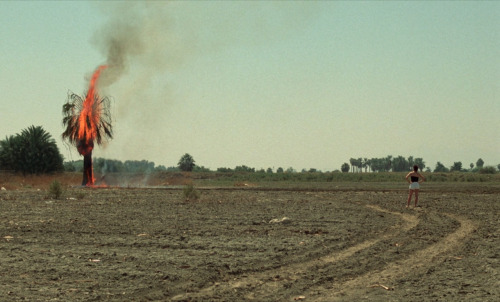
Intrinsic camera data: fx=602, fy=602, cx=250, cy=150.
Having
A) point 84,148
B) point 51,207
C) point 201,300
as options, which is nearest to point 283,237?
point 201,300

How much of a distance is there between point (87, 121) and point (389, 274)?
43402 mm

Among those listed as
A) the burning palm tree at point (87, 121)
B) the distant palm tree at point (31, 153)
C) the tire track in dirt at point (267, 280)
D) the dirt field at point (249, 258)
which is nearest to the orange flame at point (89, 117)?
the burning palm tree at point (87, 121)

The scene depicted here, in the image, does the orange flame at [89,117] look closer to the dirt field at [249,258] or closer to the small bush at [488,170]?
the dirt field at [249,258]

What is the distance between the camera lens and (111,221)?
67.4ft

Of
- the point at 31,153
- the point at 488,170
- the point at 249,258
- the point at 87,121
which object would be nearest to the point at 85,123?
the point at 87,121

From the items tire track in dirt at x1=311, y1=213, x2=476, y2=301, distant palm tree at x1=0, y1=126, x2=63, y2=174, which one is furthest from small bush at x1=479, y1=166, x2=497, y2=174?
tire track in dirt at x1=311, y1=213, x2=476, y2=301

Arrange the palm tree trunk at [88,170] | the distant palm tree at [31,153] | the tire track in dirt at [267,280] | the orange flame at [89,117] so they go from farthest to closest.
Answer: the distant palm tree at [31,153]
the palm tree trunk at [88,170]
the orange flame at [89,117]
the tire track in dirt at [267,280]

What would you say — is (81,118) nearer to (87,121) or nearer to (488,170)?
(87,121)

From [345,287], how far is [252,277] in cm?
168

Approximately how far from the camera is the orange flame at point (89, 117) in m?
50.0

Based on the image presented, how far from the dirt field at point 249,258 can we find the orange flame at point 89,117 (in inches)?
1132

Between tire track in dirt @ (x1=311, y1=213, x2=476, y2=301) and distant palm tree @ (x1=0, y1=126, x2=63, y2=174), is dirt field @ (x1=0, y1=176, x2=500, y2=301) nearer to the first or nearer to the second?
tire track in dirt @ (x1=311, y1=213, x2=476, y2=301)

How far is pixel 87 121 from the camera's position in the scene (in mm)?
50500

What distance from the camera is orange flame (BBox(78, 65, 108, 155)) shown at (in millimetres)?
50000
